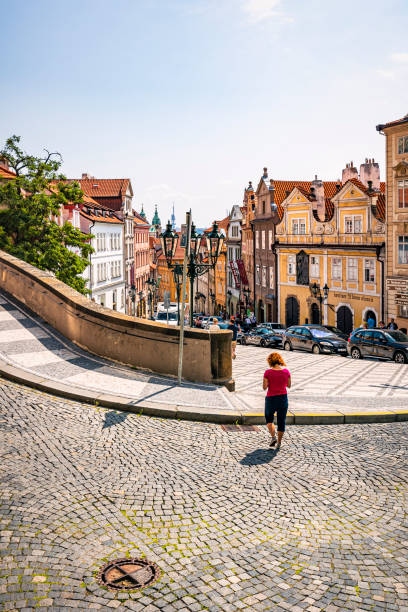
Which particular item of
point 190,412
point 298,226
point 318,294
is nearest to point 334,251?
point 318,294

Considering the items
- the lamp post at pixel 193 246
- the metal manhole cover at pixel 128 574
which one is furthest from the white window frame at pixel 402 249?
the metal manhole cover at pixel 128 574

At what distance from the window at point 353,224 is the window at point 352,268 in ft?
6.55

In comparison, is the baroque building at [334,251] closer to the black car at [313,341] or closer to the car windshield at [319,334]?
the car windshield at [319,334]

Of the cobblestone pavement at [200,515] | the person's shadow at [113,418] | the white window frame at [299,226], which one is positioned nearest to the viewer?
the cobblestone pavement at [200,515]

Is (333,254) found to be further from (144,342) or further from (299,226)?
(144,342)

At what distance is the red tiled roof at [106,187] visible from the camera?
221 feet

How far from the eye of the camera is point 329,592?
Answer: 4.45 metres

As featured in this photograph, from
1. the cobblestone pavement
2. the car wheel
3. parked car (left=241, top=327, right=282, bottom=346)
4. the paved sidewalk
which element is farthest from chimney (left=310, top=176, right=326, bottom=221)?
the cobblestone pavement

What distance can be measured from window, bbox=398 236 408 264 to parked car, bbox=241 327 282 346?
30.4 feet

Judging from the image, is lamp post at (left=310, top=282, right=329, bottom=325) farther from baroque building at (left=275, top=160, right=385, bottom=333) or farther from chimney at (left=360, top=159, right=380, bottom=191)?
chimney at (left=360, top=159, right=380, bottom=191)

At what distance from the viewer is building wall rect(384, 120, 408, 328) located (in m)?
34.5

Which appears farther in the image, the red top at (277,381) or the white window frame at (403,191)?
the white window frame at (403,191)

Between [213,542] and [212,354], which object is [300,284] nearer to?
[212,354]

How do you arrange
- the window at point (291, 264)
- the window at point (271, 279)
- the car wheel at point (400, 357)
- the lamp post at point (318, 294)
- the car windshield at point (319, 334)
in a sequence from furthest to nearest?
the window at point (271, 279) → the window at point (291, 264) → the lamp post at point (318, 294) → the car windshield at point (319, 334) → the car wheel at point (400, 357)
